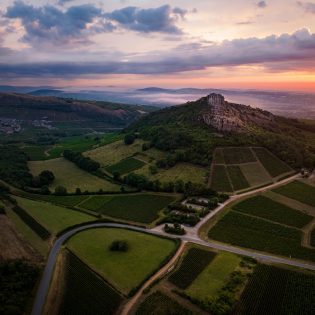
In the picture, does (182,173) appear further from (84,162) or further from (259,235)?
Result: (84,162)

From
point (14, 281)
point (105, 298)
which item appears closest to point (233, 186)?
point (105, 298)

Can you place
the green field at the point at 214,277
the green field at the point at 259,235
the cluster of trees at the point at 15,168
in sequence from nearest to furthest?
1. the green field at the point at 214,277
2. the green field at the point at 259,235
3. the cluster of trees at the point at 15,168

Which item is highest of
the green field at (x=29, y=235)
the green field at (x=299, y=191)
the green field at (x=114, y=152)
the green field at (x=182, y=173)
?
the green field at (x=114, y=152)

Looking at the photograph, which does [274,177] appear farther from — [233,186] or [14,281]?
[14,281]

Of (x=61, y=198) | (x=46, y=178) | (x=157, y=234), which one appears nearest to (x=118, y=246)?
(x=157, y=234)

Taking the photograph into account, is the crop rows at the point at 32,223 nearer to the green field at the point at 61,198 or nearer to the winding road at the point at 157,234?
the winding road at the point at 157,234

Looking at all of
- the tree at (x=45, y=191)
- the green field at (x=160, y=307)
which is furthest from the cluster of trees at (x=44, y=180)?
the green field at (x=160, y=307)
